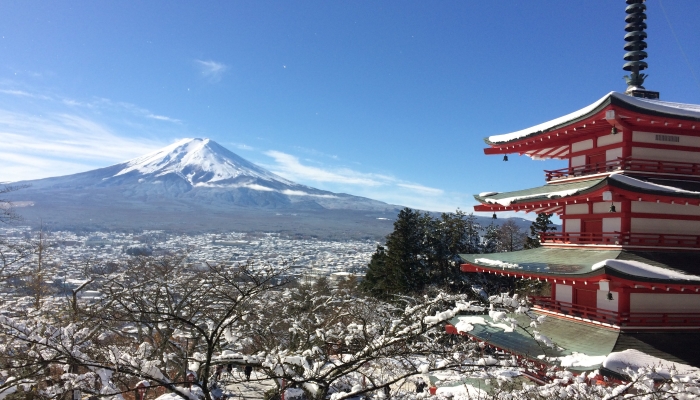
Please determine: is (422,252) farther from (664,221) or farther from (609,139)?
(664,221)

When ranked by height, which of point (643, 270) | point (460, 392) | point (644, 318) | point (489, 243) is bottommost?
point (460, 392)

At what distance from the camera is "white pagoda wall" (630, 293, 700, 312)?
8.80m

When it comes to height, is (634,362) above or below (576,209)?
below

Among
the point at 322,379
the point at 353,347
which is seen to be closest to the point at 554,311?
the point at 353,347

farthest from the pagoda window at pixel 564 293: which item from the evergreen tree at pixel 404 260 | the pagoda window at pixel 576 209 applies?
the evergreen tree at pixel 404 260

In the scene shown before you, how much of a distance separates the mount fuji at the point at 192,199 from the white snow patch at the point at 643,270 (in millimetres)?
92013

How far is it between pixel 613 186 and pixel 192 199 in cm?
13589

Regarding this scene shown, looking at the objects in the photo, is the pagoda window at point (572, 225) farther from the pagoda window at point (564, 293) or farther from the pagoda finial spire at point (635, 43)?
the pagoda finial spire at point (635, 43)

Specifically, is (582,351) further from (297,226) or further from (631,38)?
(297,226)

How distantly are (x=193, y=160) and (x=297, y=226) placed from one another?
75.7 metres

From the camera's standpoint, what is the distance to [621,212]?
9.20 metres

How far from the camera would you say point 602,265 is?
7.80m

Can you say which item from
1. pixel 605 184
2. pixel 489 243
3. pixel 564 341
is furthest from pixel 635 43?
pixel 489 243

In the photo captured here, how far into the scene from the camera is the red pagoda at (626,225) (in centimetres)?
826
